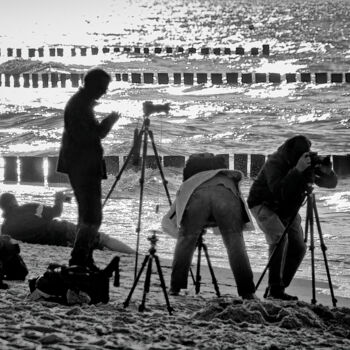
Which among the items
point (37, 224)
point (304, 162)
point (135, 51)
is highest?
point (135, 51)

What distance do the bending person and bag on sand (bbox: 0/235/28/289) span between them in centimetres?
129

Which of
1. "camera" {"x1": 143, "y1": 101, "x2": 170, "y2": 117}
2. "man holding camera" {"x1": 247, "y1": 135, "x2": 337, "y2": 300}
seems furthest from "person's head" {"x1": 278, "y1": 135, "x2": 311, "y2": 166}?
"camera" {"x1": 143, "y1": 101, "x2": 170, "y2": 117}

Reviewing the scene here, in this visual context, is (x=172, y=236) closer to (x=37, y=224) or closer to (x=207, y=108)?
(x=37, y=224)

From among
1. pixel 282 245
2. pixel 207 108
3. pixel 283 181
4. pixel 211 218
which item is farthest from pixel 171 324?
pixel 207 108

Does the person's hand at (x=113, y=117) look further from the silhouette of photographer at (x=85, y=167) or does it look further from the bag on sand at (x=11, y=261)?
the bag on sand at (x=11, y=261)

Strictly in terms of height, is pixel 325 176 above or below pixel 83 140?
below

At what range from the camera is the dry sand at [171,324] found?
Result: 592 cm

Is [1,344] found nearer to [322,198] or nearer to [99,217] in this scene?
[99,217]

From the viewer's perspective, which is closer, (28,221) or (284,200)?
(284,200)

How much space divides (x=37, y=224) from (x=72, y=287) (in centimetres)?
444

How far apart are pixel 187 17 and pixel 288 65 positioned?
6724 centimetres

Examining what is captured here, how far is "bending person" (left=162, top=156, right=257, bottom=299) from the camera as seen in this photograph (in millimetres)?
8023

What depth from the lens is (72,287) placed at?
741 centimetres

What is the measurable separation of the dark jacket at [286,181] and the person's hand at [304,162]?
32 millimetres
